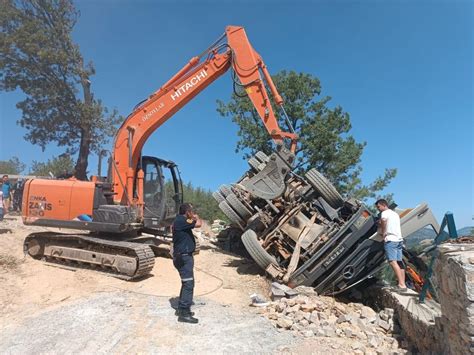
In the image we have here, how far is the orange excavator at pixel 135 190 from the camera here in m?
7.53

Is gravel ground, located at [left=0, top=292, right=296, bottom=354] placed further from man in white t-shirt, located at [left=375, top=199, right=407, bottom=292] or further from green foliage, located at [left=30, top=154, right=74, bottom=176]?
green foliage, located at [left=30, top=154, right=74, bottom=176]

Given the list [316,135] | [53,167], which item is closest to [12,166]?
[53,167]

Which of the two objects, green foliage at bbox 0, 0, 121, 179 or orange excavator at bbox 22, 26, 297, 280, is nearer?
orange excavator at bbox 22, 26, 297, 280

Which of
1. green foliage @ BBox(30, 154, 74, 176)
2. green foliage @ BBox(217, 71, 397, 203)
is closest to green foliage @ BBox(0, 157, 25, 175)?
green foliage @ BBox(30, 154, 74, 176)

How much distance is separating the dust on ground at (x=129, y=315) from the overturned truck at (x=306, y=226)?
0.77m

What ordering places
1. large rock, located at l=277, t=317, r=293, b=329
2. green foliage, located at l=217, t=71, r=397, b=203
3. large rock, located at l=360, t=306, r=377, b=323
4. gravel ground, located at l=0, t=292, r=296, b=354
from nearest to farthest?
gravel ground, located at l=0, t=292, r=296, b=354
large rock, located at l=277, t=317, r=293, b=329
large rock, located at l=360, t=306, r=377, b=323
green foliage, located at l=217, t=71, r=397, b=203

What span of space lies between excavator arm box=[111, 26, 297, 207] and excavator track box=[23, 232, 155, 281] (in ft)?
3.98

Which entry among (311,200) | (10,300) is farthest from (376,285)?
(10,300)

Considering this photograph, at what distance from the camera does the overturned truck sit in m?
6.43

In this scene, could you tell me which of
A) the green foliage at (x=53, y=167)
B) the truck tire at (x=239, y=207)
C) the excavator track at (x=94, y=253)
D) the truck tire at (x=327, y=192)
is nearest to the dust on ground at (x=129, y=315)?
the excavator track at (x=94, y=253)

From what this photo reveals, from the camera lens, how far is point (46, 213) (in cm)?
766

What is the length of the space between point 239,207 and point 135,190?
2429 millimetres

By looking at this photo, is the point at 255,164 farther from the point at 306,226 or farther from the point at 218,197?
the point at 306,226

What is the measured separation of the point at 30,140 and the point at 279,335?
19782mm
